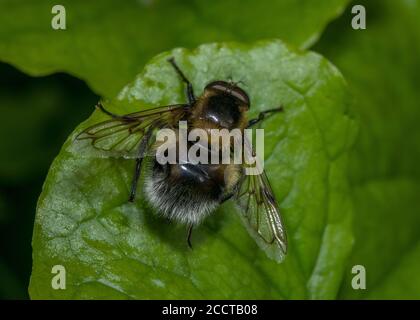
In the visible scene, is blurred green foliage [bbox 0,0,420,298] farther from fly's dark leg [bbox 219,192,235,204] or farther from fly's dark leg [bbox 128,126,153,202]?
fly's dark leg [bbox 219,192,235,204]

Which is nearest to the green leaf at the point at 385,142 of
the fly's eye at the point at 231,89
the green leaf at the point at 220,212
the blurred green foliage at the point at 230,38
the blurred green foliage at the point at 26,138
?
the blurred green foliage at the point at 230,38

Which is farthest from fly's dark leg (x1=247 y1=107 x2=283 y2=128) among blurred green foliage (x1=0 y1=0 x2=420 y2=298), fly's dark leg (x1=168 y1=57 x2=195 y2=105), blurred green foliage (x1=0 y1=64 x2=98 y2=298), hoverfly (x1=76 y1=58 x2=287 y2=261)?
blurred green foliage (x1=0 y1=64 x2=98 y2=298)

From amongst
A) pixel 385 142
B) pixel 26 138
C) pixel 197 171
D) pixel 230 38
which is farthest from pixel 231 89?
pixel 26 138

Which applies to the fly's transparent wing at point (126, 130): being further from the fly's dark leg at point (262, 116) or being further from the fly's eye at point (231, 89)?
the fly's dark leg at point (262, 116)

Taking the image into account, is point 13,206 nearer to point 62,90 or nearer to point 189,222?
point 62,90

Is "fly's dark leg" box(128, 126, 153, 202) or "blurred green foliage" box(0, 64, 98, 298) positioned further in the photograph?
"blurred green foliage" box(0, 64, 98, 298)

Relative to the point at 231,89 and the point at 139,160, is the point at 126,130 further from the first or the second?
the point at 231,89
